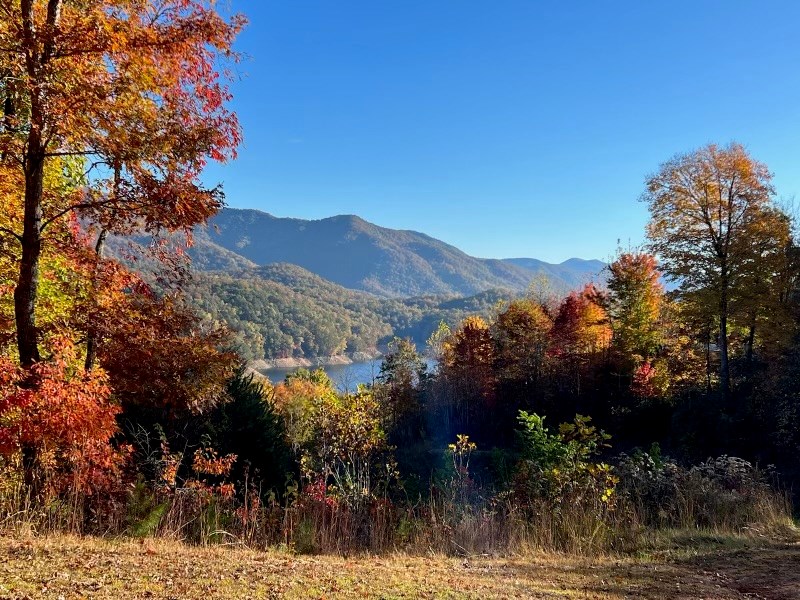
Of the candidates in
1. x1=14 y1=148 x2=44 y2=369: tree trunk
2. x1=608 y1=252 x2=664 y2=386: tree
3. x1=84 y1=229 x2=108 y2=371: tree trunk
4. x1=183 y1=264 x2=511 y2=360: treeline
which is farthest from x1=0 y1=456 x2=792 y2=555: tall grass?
x1=183 y1=264 x2=511 y2=360: treeline

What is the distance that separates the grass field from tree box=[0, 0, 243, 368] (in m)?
2.25

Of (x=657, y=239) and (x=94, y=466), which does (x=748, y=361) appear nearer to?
(x=657, y=239)

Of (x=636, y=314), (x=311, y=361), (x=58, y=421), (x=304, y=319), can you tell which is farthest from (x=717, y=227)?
(x=304, y=319)

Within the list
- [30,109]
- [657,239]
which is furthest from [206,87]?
[657,239]

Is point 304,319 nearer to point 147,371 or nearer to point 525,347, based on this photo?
point 525,347

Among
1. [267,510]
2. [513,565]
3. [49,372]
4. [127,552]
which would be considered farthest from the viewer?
[267,510]

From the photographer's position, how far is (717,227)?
19.9 metres

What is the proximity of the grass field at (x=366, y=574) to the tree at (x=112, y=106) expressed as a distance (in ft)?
7.38

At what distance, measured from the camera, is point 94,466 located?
5586mm

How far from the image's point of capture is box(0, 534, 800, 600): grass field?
3.28m

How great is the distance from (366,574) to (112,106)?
4729mm

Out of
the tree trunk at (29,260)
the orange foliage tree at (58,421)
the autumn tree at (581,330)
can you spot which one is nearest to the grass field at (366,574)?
the orange foliage tree at (58,421)

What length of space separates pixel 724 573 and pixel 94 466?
6.62m

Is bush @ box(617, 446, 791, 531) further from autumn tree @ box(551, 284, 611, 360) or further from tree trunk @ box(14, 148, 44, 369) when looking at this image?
autumn tree @ box(551, 284, 611, 360)
